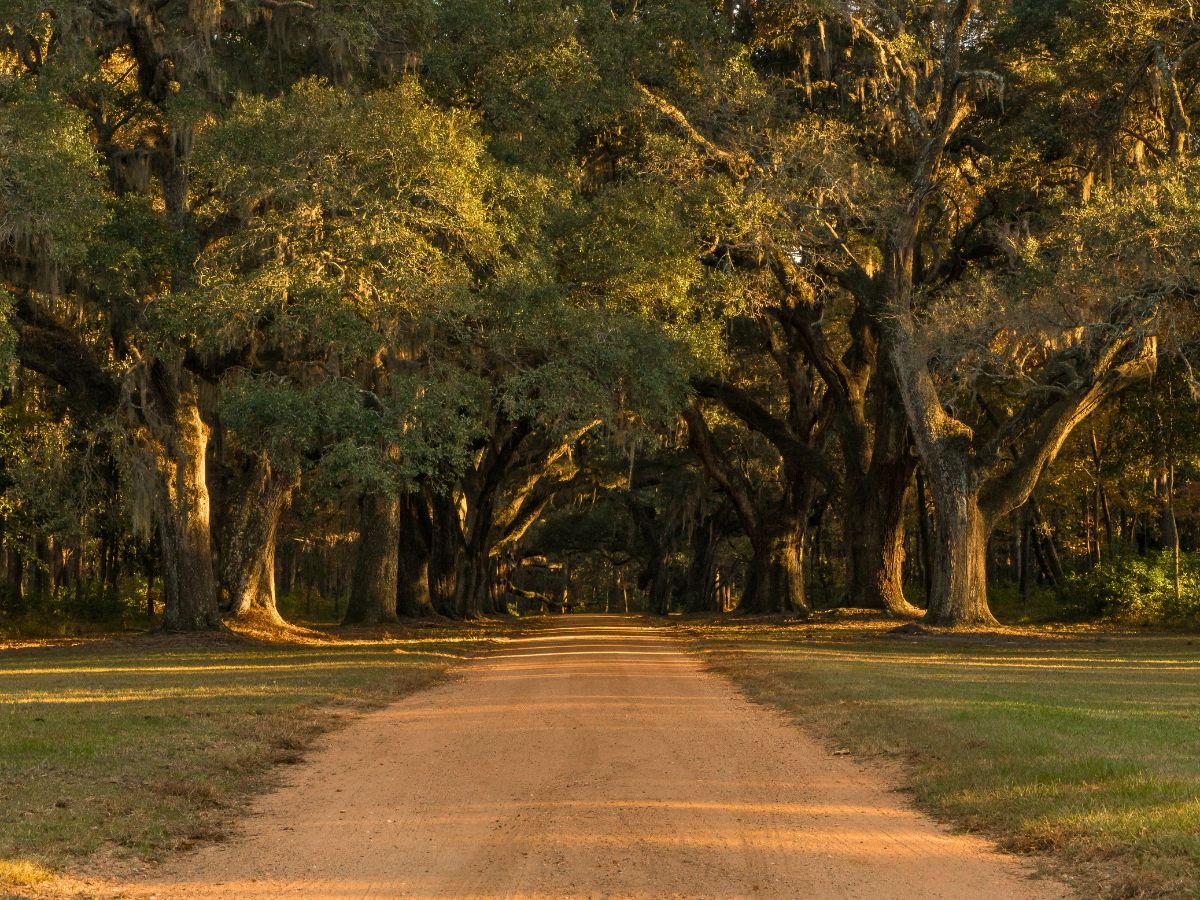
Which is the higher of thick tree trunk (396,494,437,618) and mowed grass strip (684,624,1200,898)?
thick tree trunk (396,494,437,618)

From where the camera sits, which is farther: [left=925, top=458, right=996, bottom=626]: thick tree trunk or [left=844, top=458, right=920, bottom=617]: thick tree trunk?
[left=844, top=458, right=920, bottom=617]: thick tree trunk

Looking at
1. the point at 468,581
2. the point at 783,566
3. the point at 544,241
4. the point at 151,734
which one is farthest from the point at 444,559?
the point at 151,734

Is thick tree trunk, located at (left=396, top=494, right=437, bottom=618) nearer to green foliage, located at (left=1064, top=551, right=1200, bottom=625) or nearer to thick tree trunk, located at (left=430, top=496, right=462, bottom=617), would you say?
thick tree trunk, located at (left=430, top=496, right=462, bottom=617)

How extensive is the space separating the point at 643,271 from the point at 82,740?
15.1m

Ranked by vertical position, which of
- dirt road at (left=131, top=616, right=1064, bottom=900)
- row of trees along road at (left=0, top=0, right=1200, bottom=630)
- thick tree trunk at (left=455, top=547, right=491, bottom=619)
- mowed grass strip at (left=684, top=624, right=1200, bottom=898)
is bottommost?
dirt road at (left=131, top=616, right=1064, bottom=900)

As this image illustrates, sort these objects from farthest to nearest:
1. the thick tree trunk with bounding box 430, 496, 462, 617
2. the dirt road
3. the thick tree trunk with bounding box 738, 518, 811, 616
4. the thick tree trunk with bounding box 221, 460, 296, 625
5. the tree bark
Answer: the thick tree trunk with bounding box 430, 496, 462, 617 < the thick tree trunk with bounding box 738, 518, 811, 616 < the thick tree trunk with bounding box 221, 460, 296, 625 < the tree bark < the dirt road

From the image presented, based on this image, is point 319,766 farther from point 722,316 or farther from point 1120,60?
point 1120,60

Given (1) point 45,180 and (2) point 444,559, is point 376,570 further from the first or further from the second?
Result: (1) point 45,180

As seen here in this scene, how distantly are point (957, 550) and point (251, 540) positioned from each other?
1532 cm

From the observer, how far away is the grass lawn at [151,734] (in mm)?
7496

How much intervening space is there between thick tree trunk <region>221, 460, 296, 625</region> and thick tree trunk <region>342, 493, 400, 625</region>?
3873 mm

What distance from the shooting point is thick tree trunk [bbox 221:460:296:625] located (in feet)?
91.4

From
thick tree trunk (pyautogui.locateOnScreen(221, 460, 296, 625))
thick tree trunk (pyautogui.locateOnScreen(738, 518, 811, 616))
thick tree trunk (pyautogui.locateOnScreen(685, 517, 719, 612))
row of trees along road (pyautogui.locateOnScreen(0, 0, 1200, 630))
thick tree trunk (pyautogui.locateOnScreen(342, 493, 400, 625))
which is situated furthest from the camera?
thick tree trunk (pyautogui.locateOnScreen(685, 517, 719, 612))

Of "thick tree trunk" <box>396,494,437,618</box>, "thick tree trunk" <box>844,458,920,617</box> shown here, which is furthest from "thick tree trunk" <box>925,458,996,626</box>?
"thick tree trunk" <box>396,494,437,618</box>
